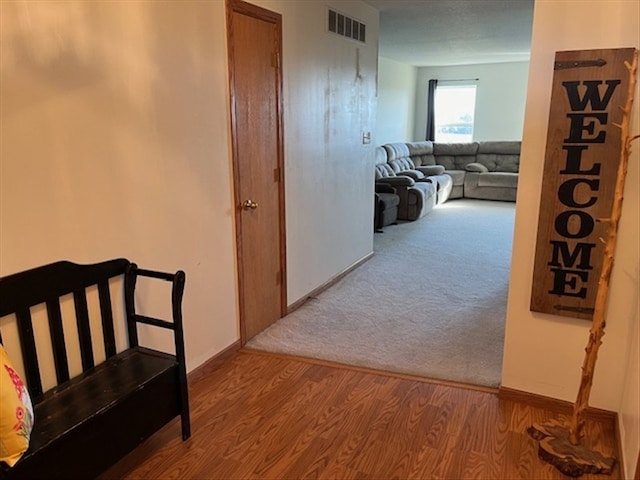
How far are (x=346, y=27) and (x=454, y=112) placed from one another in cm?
655

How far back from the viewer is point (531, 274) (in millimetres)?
2422

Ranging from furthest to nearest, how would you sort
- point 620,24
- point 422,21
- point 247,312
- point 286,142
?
point 422,21
point 286,142
point 247,312
point 620,24

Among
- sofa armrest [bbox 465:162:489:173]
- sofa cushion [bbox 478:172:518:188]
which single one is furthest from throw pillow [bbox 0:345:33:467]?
sofa armrest [bbox 465:162:489:173]

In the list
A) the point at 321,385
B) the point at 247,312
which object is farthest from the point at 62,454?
the point at 247,312

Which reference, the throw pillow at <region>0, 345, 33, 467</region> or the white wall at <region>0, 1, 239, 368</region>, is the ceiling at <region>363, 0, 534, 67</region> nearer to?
the white wall at <region>0, 1, 239, 368</region>

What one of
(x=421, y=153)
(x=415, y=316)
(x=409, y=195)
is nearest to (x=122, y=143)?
(x=415, y=316)

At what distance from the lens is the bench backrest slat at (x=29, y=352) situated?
5.92 feet

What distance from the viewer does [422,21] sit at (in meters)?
5.29

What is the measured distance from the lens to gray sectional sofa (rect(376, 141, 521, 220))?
7.37 meters

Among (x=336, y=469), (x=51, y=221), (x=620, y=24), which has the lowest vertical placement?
(x=336, y=469)

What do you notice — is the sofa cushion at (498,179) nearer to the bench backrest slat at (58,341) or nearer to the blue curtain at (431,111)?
the blue curtain at (431,111)

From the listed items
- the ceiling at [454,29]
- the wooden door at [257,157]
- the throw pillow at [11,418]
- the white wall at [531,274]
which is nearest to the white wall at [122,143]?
the wooden door at [257,157]

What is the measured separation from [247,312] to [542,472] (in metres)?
1.90

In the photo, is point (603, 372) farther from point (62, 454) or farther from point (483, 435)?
point (62, 454)
